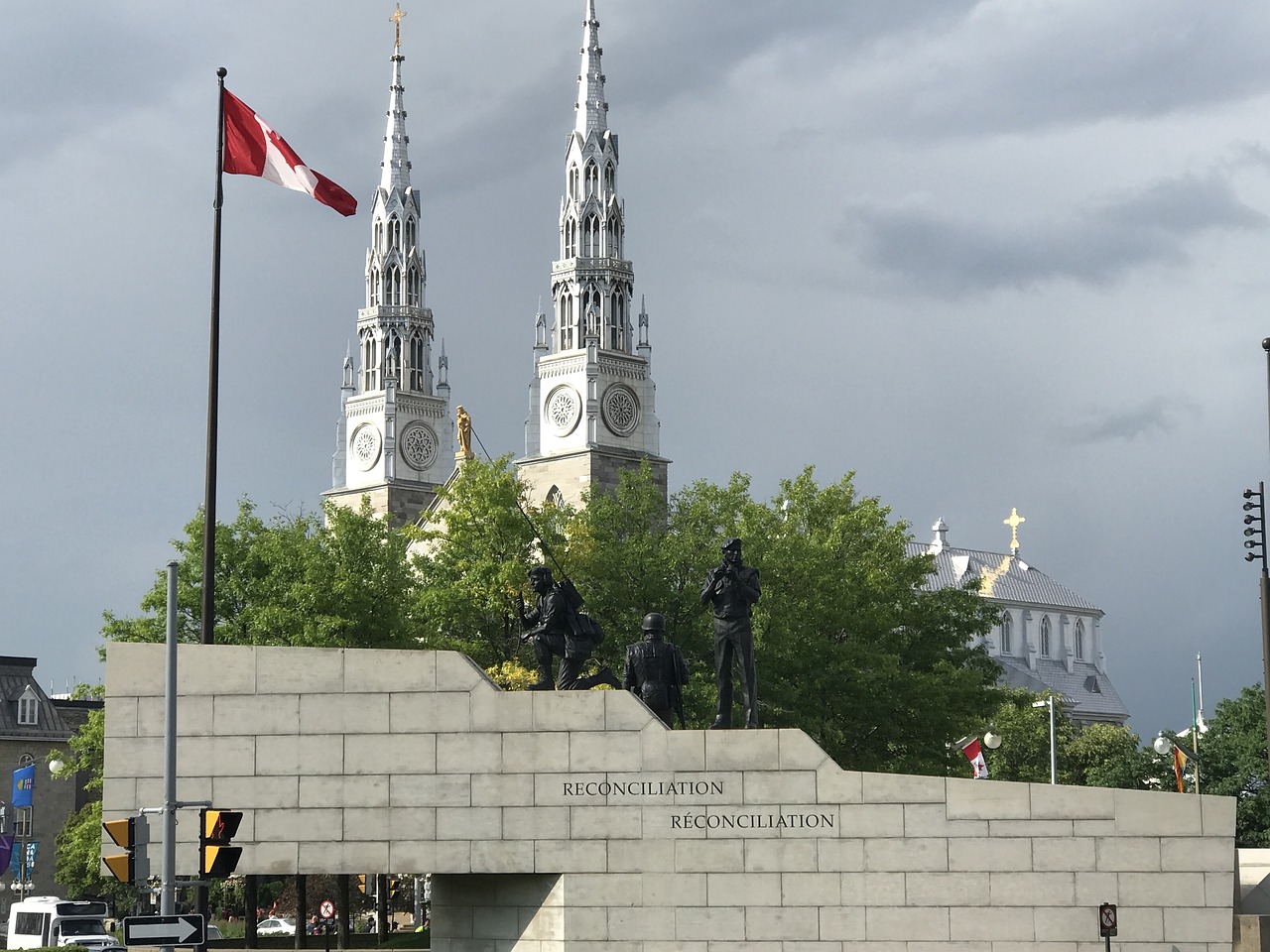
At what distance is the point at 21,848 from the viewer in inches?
3388

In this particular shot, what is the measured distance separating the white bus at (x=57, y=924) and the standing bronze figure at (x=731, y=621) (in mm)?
17249

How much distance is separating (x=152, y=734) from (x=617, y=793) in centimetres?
705

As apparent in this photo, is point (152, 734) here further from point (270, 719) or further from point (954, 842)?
point (954, 842)

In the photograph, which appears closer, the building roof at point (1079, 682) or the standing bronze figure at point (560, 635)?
the standing bronze figure at point (560, 635)

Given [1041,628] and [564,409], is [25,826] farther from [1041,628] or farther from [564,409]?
[1041,628]

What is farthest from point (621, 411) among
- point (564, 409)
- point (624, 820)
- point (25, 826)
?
point (624, 820)

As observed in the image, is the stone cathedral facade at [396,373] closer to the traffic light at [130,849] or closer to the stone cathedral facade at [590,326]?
the stone cathedral facade at [590,326]

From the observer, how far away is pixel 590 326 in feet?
371

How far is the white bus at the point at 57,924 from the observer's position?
43312 mm

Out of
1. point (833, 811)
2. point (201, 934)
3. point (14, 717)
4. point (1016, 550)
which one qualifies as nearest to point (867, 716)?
point (833, 811)

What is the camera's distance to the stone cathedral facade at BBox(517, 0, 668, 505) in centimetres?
11150

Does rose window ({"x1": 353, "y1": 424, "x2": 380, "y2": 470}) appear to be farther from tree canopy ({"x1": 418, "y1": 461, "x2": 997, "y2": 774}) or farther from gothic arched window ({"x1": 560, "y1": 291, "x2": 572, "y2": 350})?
tree canopy ({"x1": 418, "y1": 461, "x2": 997, "y2": 774})

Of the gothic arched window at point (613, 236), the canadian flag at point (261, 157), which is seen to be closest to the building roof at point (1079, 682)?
the gothic arched window at point (613, 236)

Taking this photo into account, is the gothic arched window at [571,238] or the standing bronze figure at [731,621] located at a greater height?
the gothic arched window at [571,238]
